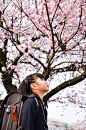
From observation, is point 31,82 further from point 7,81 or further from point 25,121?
point 7,81

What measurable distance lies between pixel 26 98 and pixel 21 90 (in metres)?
0.24

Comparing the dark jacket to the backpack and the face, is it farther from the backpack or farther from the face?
the face

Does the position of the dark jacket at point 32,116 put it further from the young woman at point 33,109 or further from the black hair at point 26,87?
the black hair at point 26,87

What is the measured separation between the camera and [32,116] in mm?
2002

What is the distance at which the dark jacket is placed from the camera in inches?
76.9

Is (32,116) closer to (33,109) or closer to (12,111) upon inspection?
(33,109)

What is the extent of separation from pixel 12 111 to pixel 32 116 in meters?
0.39

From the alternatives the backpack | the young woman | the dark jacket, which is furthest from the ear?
the dark jacket

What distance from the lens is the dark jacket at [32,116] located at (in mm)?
1953

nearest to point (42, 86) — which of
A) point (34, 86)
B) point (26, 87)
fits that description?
point (34, 86)

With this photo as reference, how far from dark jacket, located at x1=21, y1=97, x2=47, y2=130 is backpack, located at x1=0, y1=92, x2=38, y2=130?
0.12 meters

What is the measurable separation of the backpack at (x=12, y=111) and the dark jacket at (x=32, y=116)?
0.38ft

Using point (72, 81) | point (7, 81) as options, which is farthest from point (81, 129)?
point (7, 81)

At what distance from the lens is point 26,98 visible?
7.77 ft
